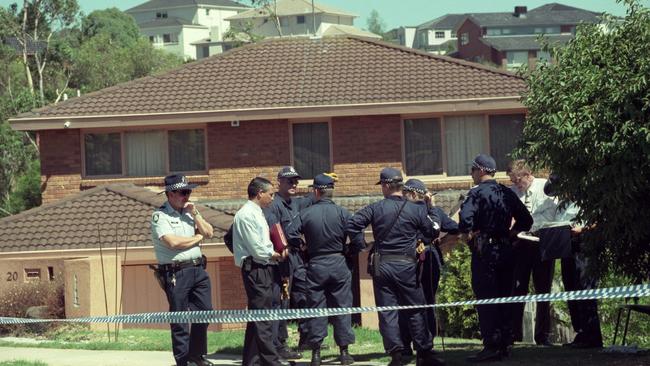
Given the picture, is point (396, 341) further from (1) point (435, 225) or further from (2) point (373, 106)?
(2) point (373, 106)

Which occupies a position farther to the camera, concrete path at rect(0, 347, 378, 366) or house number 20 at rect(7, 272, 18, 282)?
house number 20 at rect(7, 272, 18, 282)

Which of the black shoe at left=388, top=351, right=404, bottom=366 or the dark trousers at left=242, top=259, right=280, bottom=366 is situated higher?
the dark trousers at left=242, top=259, right=280, bottom=366

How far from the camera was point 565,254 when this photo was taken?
12.0m

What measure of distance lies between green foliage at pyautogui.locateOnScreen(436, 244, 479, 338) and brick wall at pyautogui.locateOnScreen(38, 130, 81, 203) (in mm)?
12718

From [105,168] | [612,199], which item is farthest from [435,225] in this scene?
[105,168]

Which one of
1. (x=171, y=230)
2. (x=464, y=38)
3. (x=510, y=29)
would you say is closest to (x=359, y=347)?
(x=171, y=230)

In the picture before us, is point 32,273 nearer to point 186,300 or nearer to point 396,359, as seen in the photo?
point 186,300

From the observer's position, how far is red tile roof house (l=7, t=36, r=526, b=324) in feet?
89.8

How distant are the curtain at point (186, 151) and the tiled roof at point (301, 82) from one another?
0.66 metres

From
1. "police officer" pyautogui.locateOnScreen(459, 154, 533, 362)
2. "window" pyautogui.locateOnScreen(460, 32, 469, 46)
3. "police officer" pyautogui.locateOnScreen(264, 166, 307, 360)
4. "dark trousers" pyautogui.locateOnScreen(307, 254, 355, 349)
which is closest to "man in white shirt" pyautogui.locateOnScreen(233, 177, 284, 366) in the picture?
"dark trousers" pyautogui.locateOnScreen(307, 254, 355, 349)

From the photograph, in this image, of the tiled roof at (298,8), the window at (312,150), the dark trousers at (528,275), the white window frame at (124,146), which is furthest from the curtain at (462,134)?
the tiled roof at (298,8)

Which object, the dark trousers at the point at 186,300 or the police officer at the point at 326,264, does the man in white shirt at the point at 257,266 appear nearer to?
the dark trousers at the point at 186,300

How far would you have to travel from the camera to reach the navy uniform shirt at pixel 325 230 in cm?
1193

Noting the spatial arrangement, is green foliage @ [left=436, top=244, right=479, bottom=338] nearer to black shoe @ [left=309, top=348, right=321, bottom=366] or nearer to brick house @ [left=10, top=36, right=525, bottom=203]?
black shoe @ [left=309, top=348, right=321, bottom=366]
